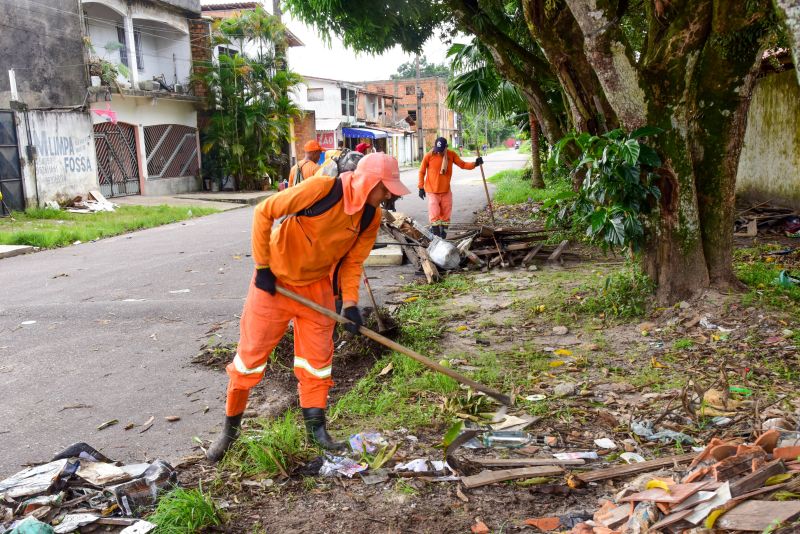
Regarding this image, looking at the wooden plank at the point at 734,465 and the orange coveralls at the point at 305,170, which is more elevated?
the orange coveralls at the point at 305,170

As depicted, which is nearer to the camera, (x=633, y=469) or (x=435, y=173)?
(x=633, y=469)

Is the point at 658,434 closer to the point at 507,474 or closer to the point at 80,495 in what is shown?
the point at 507,474

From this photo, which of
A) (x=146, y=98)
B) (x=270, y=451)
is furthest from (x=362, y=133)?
(x=270, y=451)

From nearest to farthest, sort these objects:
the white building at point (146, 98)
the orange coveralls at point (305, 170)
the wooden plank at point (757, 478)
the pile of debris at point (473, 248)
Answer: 1. the wooden plank at point (757, 478)
2. the pile of debris at point (473, 248)
3. the orange coveralls at point (305, 170)
4. the white building at point (146, 98)

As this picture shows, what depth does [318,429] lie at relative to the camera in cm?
408

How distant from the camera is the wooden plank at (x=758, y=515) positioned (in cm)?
257

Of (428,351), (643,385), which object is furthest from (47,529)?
(643,385)

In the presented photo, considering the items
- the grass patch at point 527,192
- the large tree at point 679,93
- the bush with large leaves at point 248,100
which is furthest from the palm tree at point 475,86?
the bush with large leaves at point 248,100

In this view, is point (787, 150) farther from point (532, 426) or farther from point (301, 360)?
point (301, 360)

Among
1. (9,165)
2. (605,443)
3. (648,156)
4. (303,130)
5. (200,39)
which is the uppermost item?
(200,39)

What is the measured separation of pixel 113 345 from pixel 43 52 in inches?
609

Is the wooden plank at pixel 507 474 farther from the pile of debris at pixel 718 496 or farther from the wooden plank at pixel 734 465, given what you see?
the wooden plank at pixel 734 465

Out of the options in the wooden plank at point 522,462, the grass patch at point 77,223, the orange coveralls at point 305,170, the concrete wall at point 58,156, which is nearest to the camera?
the wooden plank at point 522,462

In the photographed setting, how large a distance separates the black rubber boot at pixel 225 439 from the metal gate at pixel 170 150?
21265mm
